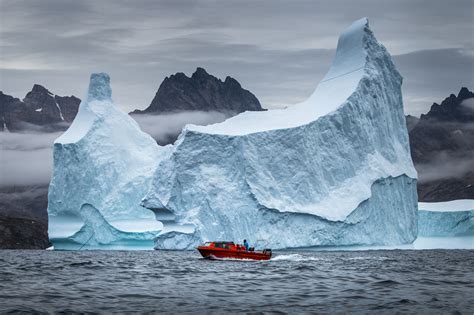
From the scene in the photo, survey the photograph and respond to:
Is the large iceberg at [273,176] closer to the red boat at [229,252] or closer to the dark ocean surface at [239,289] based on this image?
the red boat at [229,252]

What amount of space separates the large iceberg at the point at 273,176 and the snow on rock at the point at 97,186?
0.08 m

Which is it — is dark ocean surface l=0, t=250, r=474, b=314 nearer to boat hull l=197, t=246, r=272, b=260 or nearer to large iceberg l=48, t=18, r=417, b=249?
boat hull l=197, t=246, r=272, b=260

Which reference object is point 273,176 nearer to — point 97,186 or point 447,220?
point 97,186

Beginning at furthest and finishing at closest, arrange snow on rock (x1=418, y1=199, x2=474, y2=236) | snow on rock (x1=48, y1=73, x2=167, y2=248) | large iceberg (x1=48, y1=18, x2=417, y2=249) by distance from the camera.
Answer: snow on rock (x1=418, y1=199, x2=474, y2=236)
snow on rock (x1=48, y1=73, x2=167, y2=248)
large iceberg (x1=48, y1=18, x2=417, y2=249)

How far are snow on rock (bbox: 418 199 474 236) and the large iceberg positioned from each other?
10.2m

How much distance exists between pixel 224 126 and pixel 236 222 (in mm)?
7144

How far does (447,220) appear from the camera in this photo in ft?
209

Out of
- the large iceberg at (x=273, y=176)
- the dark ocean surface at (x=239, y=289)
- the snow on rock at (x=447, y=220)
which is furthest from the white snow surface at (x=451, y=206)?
the dark ocean surface at (x=239, y=289)

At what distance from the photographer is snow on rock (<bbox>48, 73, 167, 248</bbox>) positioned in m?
56.5

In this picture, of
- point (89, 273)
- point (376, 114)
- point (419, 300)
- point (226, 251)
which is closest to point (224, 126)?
point (376, 114)

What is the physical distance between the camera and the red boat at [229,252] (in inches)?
1491

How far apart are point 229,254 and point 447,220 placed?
30.5m

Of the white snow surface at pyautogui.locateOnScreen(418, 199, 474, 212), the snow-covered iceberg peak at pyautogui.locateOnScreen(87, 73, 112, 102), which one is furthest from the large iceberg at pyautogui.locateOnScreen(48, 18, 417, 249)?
the white snow surface at pyautogui.locateOnScreen(418, 199, 474, 212)

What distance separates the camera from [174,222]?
47.8 m
